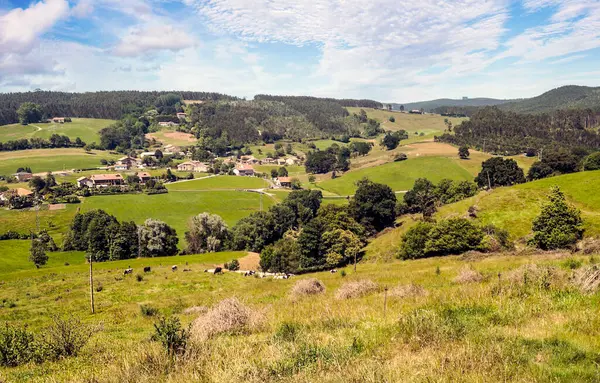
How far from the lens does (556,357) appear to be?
6.31 m

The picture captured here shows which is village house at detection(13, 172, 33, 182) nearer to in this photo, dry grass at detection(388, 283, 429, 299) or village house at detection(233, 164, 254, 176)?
village house at detection(233, 164, 254, 176)

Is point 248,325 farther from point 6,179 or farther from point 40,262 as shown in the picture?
point 6,179

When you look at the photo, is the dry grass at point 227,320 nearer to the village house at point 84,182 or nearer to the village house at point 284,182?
the village house at point 284,182

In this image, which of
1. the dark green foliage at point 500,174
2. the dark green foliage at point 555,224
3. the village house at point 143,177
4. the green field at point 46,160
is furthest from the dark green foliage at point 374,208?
the green field at point 46,160

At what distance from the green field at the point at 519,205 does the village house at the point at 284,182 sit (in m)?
85.3

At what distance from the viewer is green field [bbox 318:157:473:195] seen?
134663mm

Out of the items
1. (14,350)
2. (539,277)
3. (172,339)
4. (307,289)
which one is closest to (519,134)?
(307,289)

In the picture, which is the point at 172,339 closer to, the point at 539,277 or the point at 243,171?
the point at 539,277

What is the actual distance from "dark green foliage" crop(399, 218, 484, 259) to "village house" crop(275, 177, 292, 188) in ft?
334

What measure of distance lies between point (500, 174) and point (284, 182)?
285 feet

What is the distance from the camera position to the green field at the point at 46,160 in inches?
6538

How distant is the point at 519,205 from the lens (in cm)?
6100

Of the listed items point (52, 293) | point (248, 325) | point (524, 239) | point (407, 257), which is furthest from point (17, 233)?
point (524, 239)

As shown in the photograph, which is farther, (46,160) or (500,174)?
(46,160)
